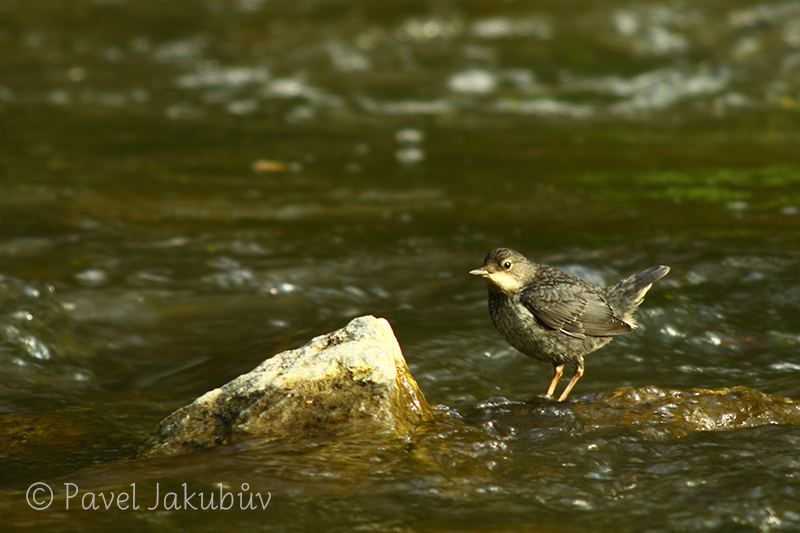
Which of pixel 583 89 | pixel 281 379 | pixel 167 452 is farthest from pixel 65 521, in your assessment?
pixel 583 89

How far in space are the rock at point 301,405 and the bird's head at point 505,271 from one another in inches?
35.3

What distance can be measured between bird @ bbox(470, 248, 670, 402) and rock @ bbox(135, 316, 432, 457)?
0.87 meters

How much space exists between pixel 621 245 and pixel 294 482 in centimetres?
464

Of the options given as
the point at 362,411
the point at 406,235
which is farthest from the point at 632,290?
the point at 406,235

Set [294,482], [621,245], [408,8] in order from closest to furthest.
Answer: [294,482] → [621,245] → [408,8]

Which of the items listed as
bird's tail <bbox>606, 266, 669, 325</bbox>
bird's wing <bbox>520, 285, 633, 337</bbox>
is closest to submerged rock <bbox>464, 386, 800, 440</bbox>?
bird's wing <bbox>520, 285, 633, 337</bbox>

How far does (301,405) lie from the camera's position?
373 centimetres

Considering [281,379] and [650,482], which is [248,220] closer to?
[281,379]

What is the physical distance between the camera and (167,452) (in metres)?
3.63

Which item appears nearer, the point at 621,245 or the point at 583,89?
the point at 621,245

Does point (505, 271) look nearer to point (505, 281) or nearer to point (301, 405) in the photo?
point (505, 281)

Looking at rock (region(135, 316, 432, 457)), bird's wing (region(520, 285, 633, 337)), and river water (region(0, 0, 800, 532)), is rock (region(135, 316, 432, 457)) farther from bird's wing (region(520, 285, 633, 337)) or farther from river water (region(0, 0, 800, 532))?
bird's wing (region(520, 285, 633, 337))

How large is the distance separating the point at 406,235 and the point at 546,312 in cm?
342

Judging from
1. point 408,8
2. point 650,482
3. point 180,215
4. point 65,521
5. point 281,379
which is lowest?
point 650,482
